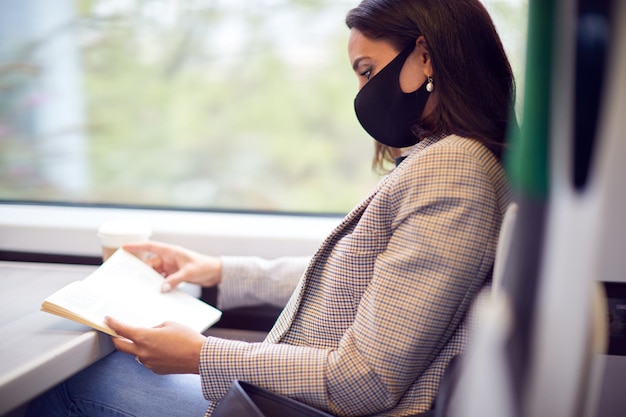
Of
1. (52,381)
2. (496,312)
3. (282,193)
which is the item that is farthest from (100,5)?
(496,312)

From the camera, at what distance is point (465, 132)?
97 cm

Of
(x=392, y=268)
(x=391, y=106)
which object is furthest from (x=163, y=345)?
(x=391, y=106)

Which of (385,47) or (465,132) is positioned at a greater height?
(385,47)

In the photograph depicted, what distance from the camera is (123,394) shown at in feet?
3.61

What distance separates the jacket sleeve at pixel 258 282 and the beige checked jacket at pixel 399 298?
14.9 inches

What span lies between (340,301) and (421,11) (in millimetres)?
507

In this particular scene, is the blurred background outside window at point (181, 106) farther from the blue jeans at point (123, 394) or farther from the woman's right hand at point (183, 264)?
the blue jeans at point (123, 394)

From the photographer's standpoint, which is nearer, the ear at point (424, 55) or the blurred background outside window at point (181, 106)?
the ear at point (424, 55)

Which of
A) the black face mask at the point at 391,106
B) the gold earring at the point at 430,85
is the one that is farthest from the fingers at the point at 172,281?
the gold earring at the point at 430,85

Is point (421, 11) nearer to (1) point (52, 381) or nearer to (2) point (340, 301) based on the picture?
(2) point (340, 301)

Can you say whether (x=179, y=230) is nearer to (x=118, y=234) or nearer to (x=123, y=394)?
(x=118, y=234)

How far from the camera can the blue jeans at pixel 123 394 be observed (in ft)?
3.54

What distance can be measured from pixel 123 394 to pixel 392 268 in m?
0.57

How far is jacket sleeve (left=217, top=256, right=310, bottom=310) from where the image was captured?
1.39 meters
